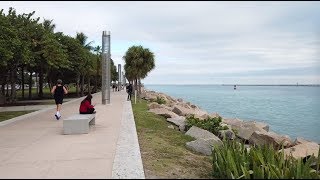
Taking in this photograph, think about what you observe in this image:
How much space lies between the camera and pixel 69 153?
839 centimetres

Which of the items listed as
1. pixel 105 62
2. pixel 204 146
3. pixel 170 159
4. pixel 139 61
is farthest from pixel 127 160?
pixel 139 61

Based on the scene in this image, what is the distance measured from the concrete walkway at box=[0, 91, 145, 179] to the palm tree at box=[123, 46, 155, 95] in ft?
75.4

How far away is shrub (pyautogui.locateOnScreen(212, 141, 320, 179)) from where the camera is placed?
6.26 m

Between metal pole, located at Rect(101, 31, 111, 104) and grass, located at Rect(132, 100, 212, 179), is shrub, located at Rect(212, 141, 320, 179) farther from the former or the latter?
metal pole, located at Rect(101, 31, 111, 104)

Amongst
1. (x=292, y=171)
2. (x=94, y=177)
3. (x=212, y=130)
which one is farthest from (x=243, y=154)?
(x=212, y=130)

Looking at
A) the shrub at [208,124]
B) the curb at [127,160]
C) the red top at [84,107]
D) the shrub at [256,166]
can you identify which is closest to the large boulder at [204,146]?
the curb at [127,160]

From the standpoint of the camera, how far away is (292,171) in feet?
21.4

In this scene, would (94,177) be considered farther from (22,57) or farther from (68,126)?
(22,57)

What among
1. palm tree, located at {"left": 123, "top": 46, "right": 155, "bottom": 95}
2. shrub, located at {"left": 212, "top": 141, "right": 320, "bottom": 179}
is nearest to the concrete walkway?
shrub, located at {"left": 212, "top": 141, "right": 320, "bottom": 179}

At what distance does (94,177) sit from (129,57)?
101 ft

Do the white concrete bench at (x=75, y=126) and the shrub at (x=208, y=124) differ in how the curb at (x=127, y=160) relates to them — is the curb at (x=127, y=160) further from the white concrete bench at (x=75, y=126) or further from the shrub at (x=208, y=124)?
the shrub at (x=208, y=124)

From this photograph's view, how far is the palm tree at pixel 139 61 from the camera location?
36.1 m

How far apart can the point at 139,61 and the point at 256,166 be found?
97.8ft

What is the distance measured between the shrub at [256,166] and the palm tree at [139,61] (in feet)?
93.5
